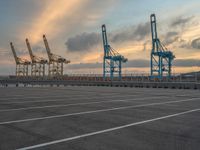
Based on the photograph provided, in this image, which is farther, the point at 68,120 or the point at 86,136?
the point at 68,120

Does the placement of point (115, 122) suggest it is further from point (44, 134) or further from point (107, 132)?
point (44, 134)

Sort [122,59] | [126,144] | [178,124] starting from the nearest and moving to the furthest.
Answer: [126,144] → [178,124] → [122,59]

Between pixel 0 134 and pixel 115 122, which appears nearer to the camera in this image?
pixel 0 134

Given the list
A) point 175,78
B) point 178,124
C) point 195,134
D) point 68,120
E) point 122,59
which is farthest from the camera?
point 122,59

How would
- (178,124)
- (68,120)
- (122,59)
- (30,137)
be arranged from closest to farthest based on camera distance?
(30,137), (178,124), (68,120), (122,59)

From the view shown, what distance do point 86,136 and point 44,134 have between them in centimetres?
102

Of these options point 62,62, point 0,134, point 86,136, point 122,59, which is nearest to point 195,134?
point 86,136

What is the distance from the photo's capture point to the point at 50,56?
337ft

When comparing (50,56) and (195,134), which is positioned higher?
(50,56)

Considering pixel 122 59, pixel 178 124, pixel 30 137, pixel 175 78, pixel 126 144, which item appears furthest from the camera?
pixel 122 59

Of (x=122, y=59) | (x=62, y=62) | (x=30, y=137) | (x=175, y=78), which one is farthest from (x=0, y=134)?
(x=62, y=62)

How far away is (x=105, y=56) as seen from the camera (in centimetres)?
7844

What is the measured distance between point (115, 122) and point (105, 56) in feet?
236

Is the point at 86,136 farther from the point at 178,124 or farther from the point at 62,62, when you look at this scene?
the point at 62,62
